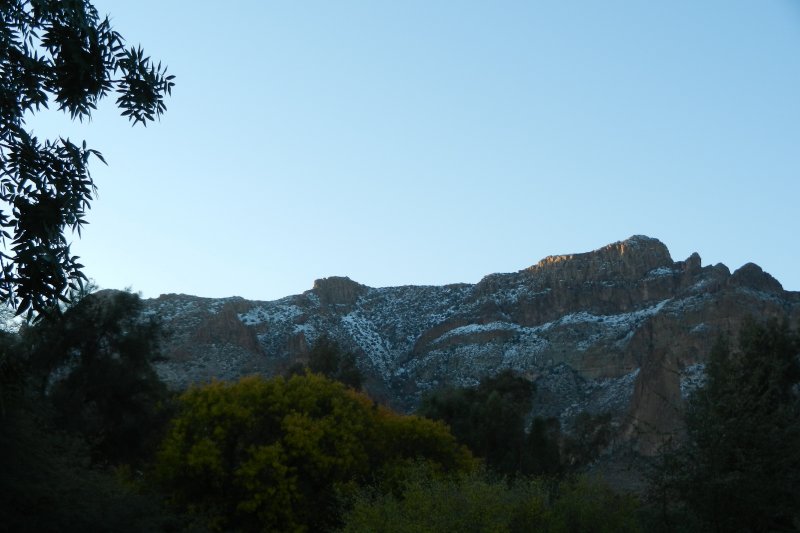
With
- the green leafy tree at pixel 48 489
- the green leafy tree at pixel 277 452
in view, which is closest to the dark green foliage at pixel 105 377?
the green leafy tree at pixel 277 452

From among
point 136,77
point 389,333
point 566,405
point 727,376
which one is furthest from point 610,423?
point 136,77

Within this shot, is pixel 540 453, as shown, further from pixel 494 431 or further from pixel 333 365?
pixel 333 365

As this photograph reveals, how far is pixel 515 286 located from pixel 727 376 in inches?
4233

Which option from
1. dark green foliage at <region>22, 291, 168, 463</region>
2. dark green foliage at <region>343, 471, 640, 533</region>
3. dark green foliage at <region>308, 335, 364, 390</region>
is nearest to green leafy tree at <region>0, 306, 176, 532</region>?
dark green foliage at <region>343, 471, 640, 533</region>

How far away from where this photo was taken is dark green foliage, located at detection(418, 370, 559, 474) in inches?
2062

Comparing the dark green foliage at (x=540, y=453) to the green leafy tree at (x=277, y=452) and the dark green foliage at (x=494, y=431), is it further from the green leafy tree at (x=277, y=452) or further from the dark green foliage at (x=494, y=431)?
the green leafy tree at (x=277, y=452)

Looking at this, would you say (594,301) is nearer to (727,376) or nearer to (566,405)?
(566,405)

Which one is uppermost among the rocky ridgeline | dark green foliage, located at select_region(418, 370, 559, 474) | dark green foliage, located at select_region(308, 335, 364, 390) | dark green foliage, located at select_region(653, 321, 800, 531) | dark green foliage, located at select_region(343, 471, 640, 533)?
the rocky ridgeline

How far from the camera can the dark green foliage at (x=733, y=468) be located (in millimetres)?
19781

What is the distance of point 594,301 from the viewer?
4749 inches

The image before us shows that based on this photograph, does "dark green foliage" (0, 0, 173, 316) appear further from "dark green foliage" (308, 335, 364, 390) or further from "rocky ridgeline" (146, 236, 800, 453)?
"rocky ridgeline" (146, 236, 800, 453)

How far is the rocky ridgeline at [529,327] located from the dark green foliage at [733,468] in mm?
59210

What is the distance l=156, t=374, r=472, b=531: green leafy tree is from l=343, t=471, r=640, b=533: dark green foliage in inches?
274

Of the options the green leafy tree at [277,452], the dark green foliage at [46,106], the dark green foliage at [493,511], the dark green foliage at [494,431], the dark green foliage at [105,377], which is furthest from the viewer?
the dark green foliage at [494,431]
